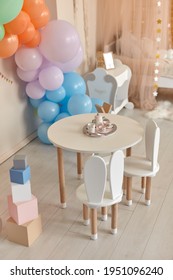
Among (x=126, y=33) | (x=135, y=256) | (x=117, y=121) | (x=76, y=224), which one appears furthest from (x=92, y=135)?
(x=126, y=33)

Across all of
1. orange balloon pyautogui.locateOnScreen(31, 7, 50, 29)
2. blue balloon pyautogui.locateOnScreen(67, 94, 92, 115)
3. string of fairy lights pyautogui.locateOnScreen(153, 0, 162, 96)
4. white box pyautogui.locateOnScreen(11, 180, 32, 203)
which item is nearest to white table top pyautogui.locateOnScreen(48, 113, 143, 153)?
white box pyautogui.locateOnScreen(11, 180, 32, 203)

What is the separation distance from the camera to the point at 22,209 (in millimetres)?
2590

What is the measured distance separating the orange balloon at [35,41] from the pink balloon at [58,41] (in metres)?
0.04

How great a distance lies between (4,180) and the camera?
3504 mm

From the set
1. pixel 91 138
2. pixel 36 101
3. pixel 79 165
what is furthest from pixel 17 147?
pixel 91 138

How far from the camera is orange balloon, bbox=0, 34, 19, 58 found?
3.15m

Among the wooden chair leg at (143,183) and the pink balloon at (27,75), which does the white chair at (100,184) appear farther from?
the pink balloon at (27,75)

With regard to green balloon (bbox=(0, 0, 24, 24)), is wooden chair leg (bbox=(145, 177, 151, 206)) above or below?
below

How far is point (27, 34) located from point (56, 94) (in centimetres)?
68

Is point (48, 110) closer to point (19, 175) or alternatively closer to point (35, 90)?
point (35, 90)

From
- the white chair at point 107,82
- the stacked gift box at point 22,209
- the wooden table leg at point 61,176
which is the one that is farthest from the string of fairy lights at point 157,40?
the stacked gift box at point 22,209

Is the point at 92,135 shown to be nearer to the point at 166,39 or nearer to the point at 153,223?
the point at 153,223

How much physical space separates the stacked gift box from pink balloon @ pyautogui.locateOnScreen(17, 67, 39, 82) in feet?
4.49

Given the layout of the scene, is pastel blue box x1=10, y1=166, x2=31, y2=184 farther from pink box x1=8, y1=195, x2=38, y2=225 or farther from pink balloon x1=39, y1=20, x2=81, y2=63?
pink balloon x1=39, y1=20, x2=81, y2=63
